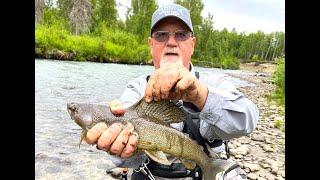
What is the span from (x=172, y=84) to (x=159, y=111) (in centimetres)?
31

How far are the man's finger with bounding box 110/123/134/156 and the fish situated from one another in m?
0.04

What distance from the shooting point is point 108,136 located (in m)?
2.04

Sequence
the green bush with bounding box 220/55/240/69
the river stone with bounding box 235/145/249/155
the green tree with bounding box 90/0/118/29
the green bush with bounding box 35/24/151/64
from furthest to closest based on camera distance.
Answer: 1. the green bush with bounding box 220/55/240/69
2. the green tree with bounding box 90/0/118/29
3. the green bush with bounding box 35/24/151/64
4. the river stone with bounding box 235/145/249/155

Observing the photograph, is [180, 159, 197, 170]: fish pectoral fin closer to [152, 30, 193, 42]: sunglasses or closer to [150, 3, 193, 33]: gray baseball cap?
[152, 30, 193, 42]: sunglasses

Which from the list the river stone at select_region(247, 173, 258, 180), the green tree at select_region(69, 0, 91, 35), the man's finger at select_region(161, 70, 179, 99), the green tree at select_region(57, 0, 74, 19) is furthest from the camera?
the green tree at select_region(57, 0, 74, 19)

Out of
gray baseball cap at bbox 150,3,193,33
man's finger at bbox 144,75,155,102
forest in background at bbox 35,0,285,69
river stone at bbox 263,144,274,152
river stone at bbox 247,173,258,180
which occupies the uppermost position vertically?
forest in background at bbox 35,0,285,69

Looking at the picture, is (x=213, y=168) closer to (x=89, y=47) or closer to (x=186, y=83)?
(x=186, y=83)

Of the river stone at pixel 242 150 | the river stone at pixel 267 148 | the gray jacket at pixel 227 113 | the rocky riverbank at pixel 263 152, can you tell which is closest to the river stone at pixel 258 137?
the rocky riverbank at pixel 263 152

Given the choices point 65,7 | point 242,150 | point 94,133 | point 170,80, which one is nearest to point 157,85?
point 170,80

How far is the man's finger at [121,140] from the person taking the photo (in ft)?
6.70

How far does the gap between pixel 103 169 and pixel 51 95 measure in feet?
21.6

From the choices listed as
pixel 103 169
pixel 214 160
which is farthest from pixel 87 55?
pixel 214 160

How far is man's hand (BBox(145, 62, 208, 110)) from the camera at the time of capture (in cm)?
189

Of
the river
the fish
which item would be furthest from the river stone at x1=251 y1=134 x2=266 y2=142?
the fish
